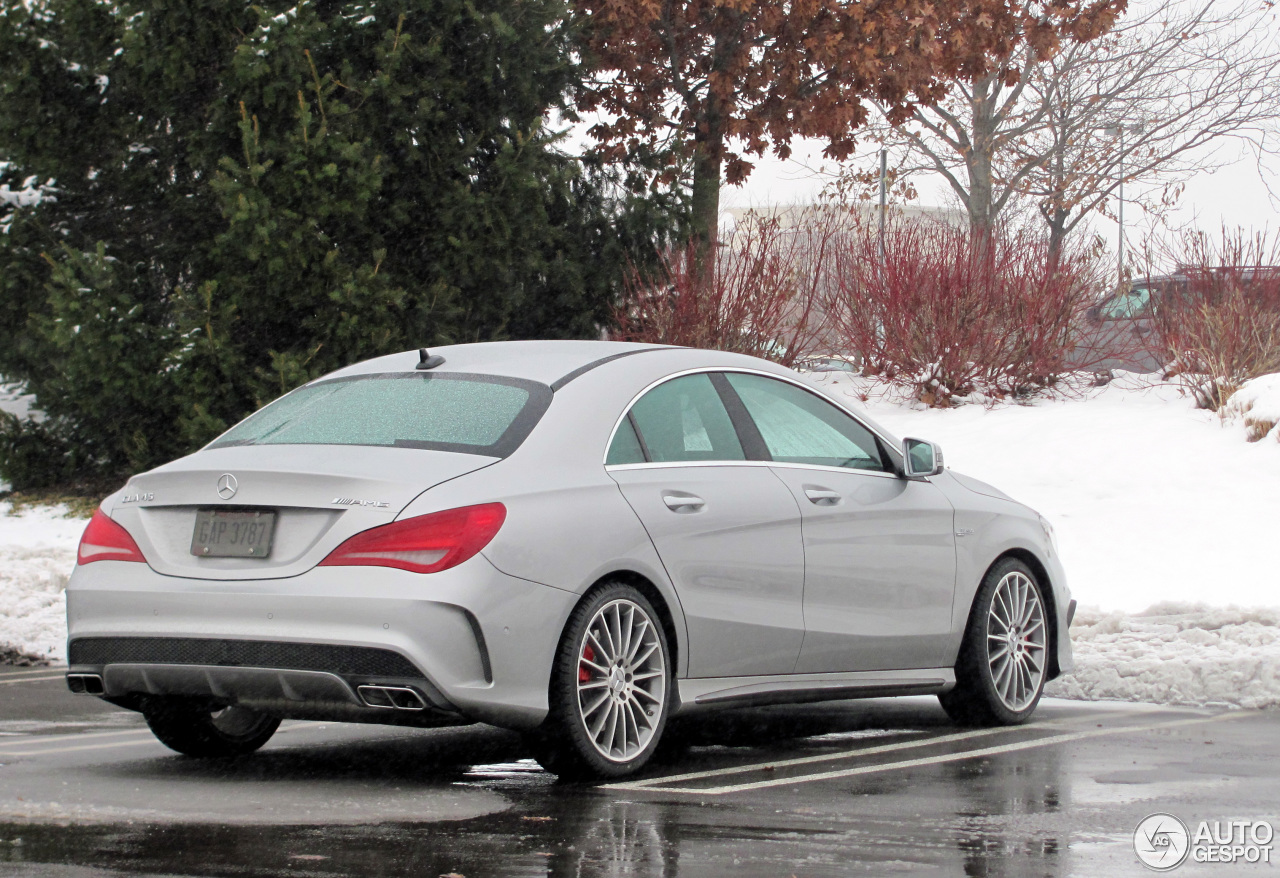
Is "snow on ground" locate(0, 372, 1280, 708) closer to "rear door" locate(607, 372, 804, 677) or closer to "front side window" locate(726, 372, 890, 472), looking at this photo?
"front side window" locate(726, 372, 890, 472)

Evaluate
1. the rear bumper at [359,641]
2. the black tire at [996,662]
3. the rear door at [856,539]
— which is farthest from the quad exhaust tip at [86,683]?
the black tire at [996,662]

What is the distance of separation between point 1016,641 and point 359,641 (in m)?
3.66

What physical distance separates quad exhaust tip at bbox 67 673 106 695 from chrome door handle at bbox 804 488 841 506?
111 inches

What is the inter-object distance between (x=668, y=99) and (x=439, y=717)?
15802 millimetres

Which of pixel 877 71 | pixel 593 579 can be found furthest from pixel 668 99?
pixel 593 579

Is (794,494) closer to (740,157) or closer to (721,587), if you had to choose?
(721,587)

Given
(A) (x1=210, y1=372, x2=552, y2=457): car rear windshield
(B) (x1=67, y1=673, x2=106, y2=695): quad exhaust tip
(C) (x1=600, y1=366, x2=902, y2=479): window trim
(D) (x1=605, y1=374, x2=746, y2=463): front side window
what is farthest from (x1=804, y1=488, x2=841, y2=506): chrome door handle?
(B) (x1=67, y1=673, x2=106, y2=695): quad exhaust tip

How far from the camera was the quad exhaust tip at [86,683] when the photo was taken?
623 centimetres

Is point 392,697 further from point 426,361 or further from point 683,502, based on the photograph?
point 426,361

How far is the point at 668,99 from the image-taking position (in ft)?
68.2

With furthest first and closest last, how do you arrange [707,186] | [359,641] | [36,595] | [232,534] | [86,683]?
[707,186], [36,595], [86,683], [232,534], [359,641]

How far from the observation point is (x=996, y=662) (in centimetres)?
806

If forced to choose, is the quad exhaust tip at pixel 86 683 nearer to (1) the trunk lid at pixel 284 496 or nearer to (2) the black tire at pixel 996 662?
(1) the trunk lid at pixel 284 496

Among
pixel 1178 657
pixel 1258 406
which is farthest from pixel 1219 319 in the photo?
pixel 1178 657
